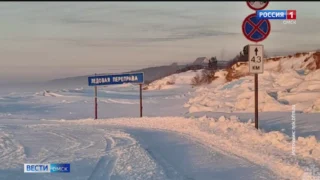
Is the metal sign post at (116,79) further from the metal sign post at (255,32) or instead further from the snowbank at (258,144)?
the metal sign post at (255,32)

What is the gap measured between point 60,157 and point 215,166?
3395 mm

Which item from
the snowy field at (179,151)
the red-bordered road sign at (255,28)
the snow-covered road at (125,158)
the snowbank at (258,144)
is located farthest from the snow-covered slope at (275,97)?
the snow-covered road at (125,158)

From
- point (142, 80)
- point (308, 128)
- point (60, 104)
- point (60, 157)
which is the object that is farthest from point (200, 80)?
point (60, 157)

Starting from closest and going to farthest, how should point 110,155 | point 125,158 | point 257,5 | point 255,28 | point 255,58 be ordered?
1. point 125,158
2. point 110,155
3. point 257,5
4. point 255,28
5. point 255,58

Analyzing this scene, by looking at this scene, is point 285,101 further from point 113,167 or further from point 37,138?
point 113,167

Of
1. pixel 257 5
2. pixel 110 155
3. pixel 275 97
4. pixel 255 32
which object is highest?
pixel 257 5

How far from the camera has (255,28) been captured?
1423 centimetres

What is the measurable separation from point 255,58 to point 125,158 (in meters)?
5.53

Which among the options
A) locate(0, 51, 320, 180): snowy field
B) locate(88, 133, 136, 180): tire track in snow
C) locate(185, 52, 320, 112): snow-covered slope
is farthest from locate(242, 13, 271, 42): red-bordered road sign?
locate(185, 52, 320, 112): snow-covered slope

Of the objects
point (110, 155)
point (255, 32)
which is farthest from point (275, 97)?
point (110, 155)

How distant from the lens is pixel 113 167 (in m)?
9.98

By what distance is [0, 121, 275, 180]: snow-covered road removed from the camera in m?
9.34

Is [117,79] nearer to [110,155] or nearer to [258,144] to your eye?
[258,144]

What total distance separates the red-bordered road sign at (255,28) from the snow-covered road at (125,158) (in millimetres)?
3358
